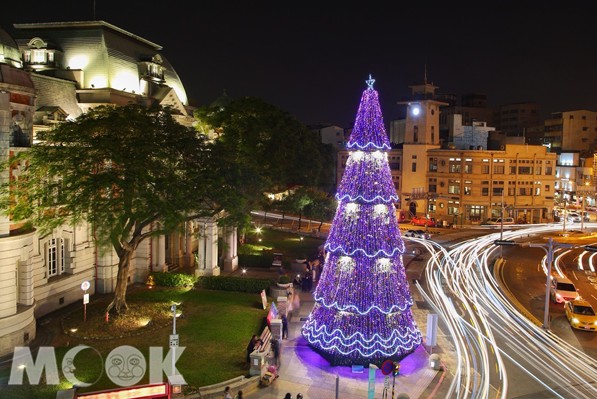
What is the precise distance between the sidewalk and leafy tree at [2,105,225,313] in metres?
9.17

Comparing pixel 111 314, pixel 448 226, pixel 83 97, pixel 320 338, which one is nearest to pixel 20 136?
pixel 111 314

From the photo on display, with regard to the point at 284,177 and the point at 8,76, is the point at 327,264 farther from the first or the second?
the point at 284,177

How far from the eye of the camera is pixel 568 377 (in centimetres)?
2358

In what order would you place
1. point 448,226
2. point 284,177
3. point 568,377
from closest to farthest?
1. point 568,377
2. point 284,177
3. point 448,226

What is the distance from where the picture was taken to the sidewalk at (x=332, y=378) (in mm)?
21578

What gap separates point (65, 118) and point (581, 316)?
33635 millimetres

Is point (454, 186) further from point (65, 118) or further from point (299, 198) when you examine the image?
point (65, 118)

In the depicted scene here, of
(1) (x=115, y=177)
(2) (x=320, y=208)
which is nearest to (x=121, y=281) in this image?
(1) (x=115, y=177)

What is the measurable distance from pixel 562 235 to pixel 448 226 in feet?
48.7

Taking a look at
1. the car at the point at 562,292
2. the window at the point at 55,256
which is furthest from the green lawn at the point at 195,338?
the car at the point at 562,292

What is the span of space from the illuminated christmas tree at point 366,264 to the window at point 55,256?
57.4ft

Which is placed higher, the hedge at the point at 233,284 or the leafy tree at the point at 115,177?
the leafy tree at the point at 115,177

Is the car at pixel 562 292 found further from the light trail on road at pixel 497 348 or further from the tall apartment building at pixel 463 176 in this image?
the tall apartment building at pixel 463 176

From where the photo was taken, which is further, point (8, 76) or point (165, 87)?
point (165, 87)
